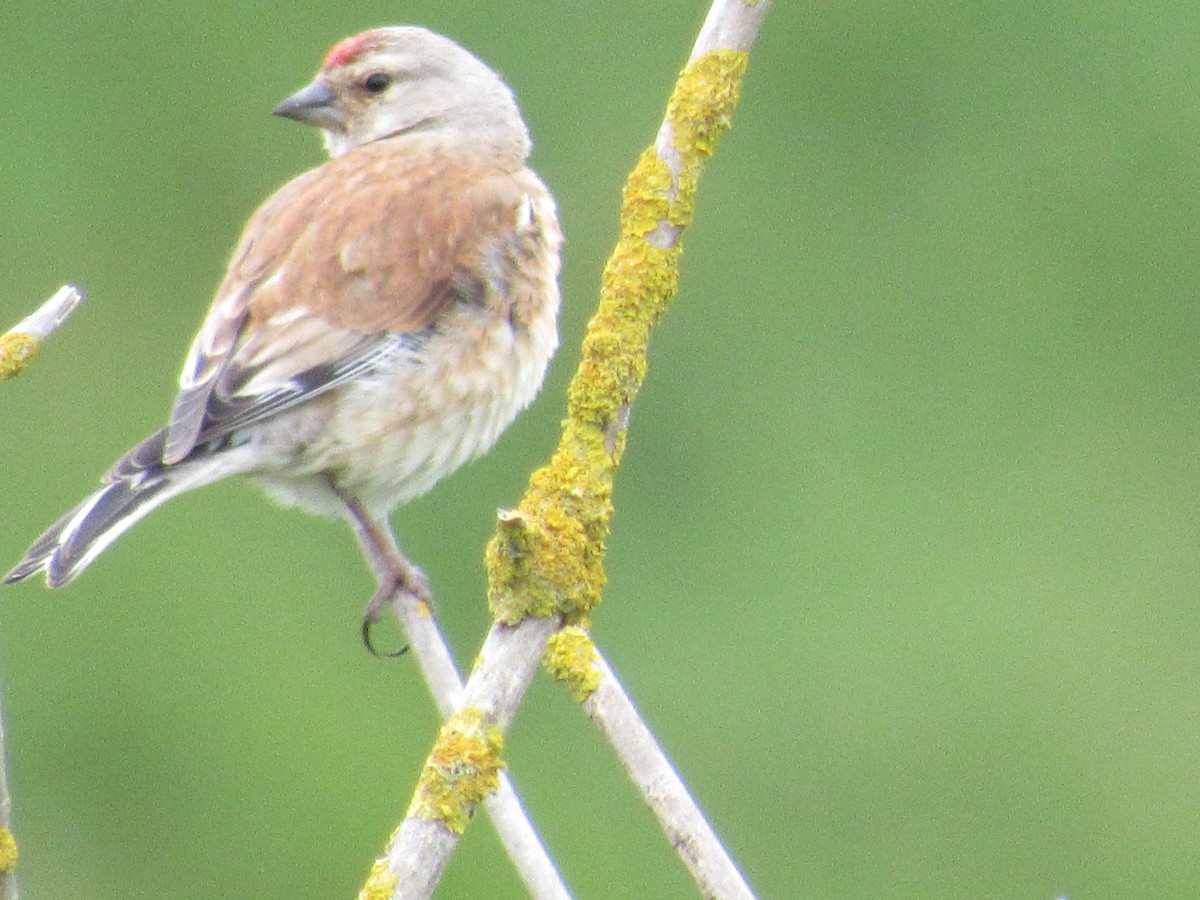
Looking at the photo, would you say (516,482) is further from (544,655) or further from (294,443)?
(544,655)

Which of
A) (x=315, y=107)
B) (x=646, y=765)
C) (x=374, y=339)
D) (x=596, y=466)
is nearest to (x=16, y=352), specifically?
(x=596, y=466)

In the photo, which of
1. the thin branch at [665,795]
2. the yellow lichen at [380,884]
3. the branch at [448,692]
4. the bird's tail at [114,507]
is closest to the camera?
the yellow lichen at [380,884]

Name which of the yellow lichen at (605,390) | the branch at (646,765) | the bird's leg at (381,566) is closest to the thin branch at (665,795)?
the branch at (646,765)

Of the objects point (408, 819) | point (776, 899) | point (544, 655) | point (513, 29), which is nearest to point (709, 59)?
point (544, 655)

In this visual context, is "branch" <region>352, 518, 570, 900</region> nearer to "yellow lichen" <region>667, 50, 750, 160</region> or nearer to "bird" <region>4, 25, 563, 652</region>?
"bird" <region>4, 25, 563, 652</region>

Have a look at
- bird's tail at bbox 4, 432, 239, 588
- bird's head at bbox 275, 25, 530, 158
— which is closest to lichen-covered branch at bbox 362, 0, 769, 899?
bird's tail at bbox 4, 432, 239, 588

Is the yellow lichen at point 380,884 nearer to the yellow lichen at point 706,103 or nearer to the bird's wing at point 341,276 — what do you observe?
the yellow lichen at point 706,103
